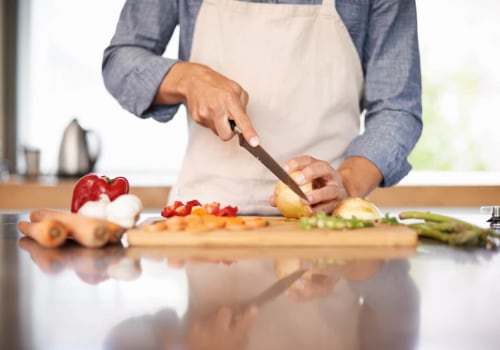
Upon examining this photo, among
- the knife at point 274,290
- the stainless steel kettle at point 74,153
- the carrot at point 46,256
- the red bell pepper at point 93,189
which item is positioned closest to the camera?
the knife at point 274,290

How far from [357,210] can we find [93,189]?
48cm

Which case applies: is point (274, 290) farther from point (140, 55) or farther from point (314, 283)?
point (140, 55)

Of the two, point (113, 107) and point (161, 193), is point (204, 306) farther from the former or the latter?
point (113, 107)

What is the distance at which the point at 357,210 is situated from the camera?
1178 mm

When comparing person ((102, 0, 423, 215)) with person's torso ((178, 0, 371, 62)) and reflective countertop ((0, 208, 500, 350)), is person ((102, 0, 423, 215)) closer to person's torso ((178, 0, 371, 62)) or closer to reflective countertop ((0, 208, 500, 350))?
person's torso ((178, 0, 371, 62))

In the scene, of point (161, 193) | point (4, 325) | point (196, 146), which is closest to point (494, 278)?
point (4, 325)

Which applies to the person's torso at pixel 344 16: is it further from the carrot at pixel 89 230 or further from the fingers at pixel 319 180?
the carrot at pixel 89 230

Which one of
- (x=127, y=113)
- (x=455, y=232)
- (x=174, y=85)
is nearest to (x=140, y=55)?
(x=174, y=85)

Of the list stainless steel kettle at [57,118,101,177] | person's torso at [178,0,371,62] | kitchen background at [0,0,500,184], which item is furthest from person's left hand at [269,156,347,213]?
kitchen background at [0,0,500,184]

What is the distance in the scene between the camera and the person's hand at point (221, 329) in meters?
0.47

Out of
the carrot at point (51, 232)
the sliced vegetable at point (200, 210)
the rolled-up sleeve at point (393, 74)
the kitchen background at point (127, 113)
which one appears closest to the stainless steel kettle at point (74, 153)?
the kitchen background at point (127, 113)

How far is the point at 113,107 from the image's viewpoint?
3.04 metres

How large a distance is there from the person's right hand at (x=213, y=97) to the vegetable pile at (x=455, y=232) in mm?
308

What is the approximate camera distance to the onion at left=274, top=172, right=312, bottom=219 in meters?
1.23
